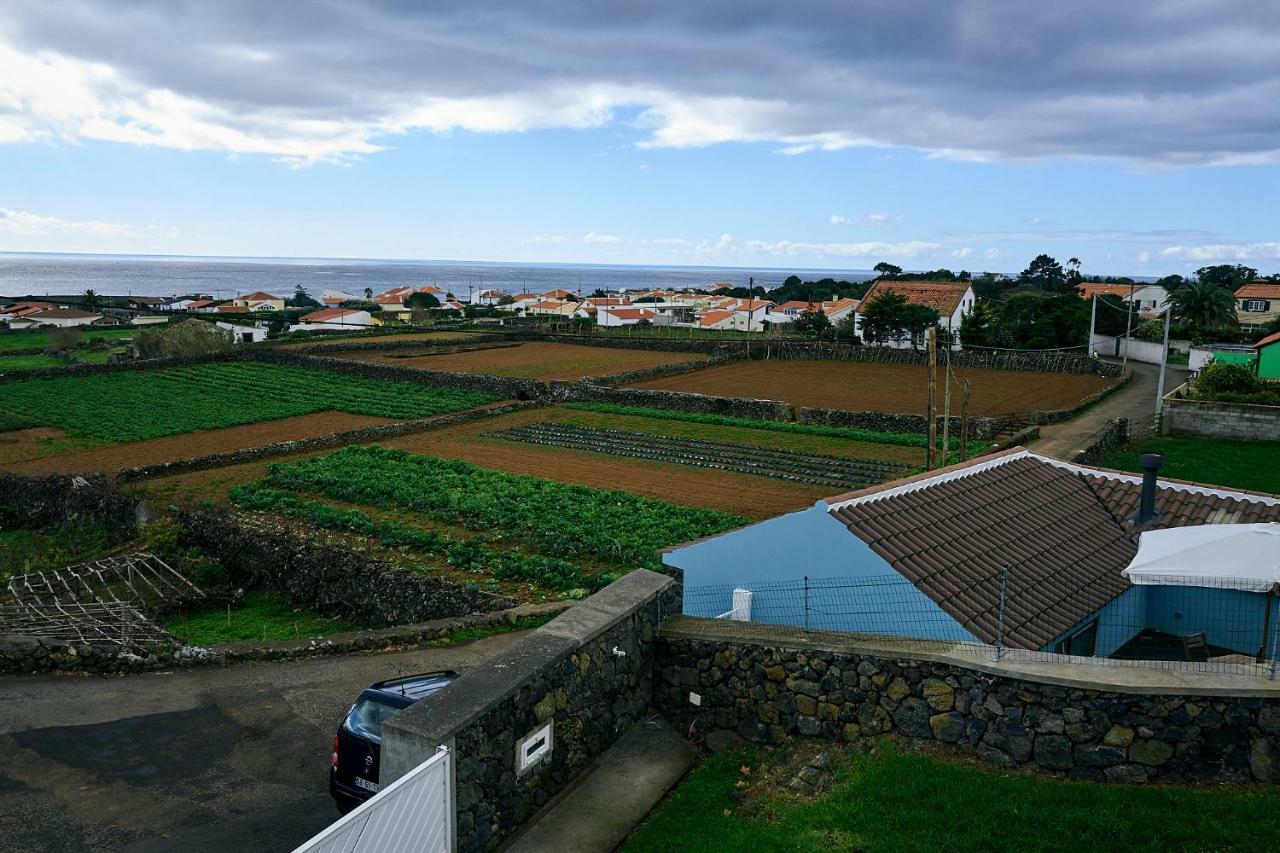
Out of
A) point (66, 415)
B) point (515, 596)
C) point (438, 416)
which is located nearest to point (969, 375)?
point (438, 416)

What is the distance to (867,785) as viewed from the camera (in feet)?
22.4

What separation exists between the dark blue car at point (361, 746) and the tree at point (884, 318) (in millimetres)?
63954

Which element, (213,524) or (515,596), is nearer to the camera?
(515,596)

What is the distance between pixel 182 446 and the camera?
3359 centimetres

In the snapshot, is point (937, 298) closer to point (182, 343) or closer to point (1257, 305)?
point (1257, 305)

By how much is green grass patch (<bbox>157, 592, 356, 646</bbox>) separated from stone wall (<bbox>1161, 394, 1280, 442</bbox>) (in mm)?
31094

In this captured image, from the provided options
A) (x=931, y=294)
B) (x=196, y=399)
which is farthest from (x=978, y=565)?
(x=931, y=294)

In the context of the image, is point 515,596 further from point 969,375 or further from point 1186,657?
point 969,375

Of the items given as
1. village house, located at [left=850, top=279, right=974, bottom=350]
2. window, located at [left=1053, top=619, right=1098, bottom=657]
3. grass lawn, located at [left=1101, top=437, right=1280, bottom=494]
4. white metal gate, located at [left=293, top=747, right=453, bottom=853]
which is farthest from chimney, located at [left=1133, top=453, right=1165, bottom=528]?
village house, located at [left=850, top=279, right=974, bottom=350]

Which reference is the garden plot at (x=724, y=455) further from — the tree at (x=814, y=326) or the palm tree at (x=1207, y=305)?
the palm tree at (x=1207, y=305)

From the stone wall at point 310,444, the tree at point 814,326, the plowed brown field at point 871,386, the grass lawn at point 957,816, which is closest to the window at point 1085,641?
the grass lawn at point 957,816

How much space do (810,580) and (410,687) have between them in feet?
15.6

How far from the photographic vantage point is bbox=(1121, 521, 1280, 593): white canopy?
8222 mm

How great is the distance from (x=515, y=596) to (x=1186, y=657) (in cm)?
1099
